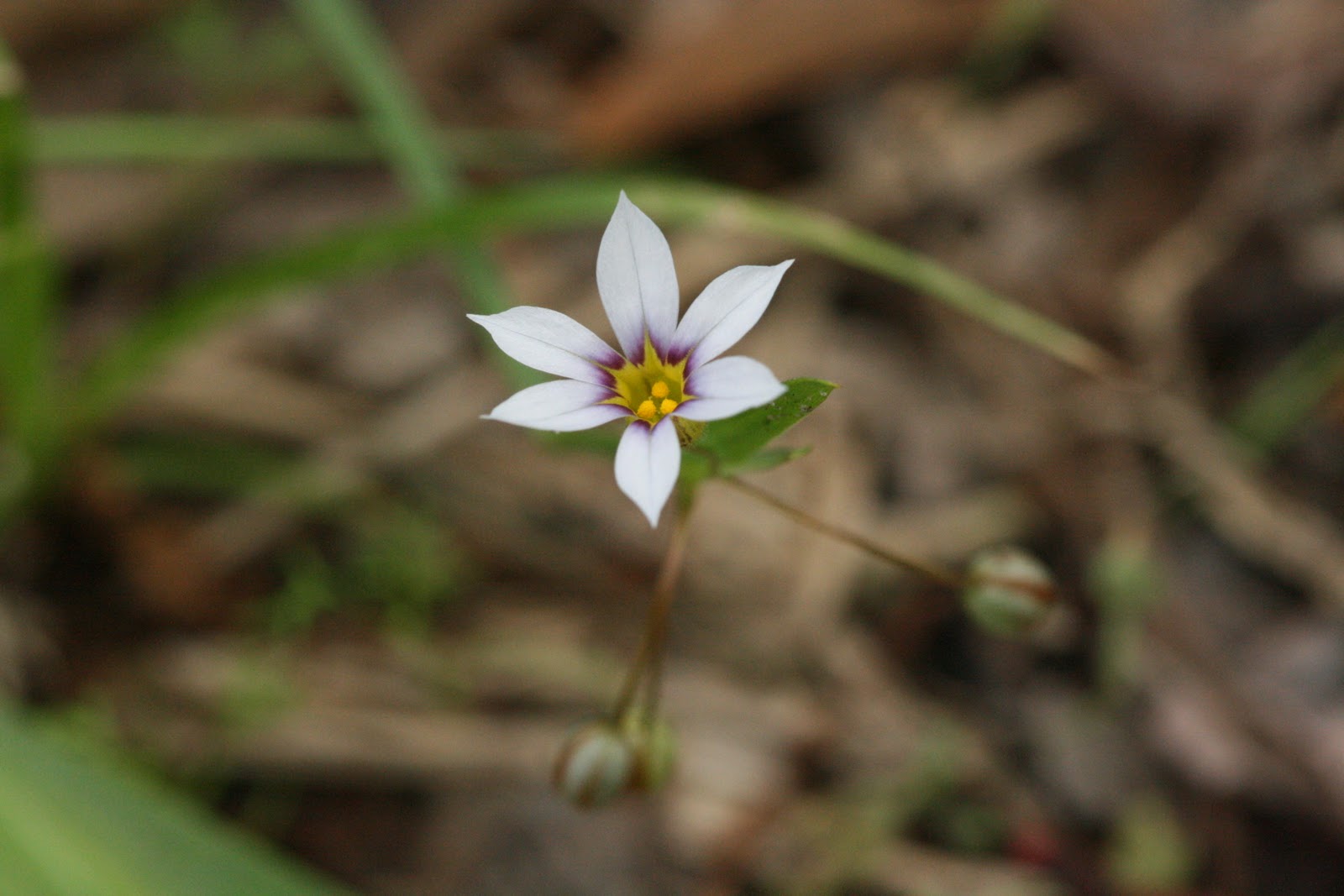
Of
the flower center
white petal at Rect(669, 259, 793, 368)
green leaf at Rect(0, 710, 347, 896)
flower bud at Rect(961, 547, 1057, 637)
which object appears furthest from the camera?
green leaf at Rect(0, 710, 347, 896)

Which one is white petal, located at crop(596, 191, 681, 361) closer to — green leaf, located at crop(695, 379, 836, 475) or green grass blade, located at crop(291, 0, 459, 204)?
green leaf, located at crop(695, 379, 836, 475)

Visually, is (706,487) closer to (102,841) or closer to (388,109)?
(388,109)

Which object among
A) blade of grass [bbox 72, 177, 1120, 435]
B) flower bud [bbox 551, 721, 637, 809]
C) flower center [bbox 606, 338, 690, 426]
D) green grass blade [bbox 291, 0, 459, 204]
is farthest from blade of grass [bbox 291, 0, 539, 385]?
flower bud [bbox 551, 721, 637, 809]

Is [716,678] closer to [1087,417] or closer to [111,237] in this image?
[1087,417]

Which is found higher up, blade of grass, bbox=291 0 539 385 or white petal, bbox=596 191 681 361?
blade of grass, bbox=291 0 539 385

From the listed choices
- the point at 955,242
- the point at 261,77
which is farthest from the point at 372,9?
the point at 955,242

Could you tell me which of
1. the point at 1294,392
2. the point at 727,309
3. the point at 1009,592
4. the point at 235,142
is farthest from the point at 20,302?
the point at 1294,392

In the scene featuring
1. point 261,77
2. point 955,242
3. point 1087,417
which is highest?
point 261,77
